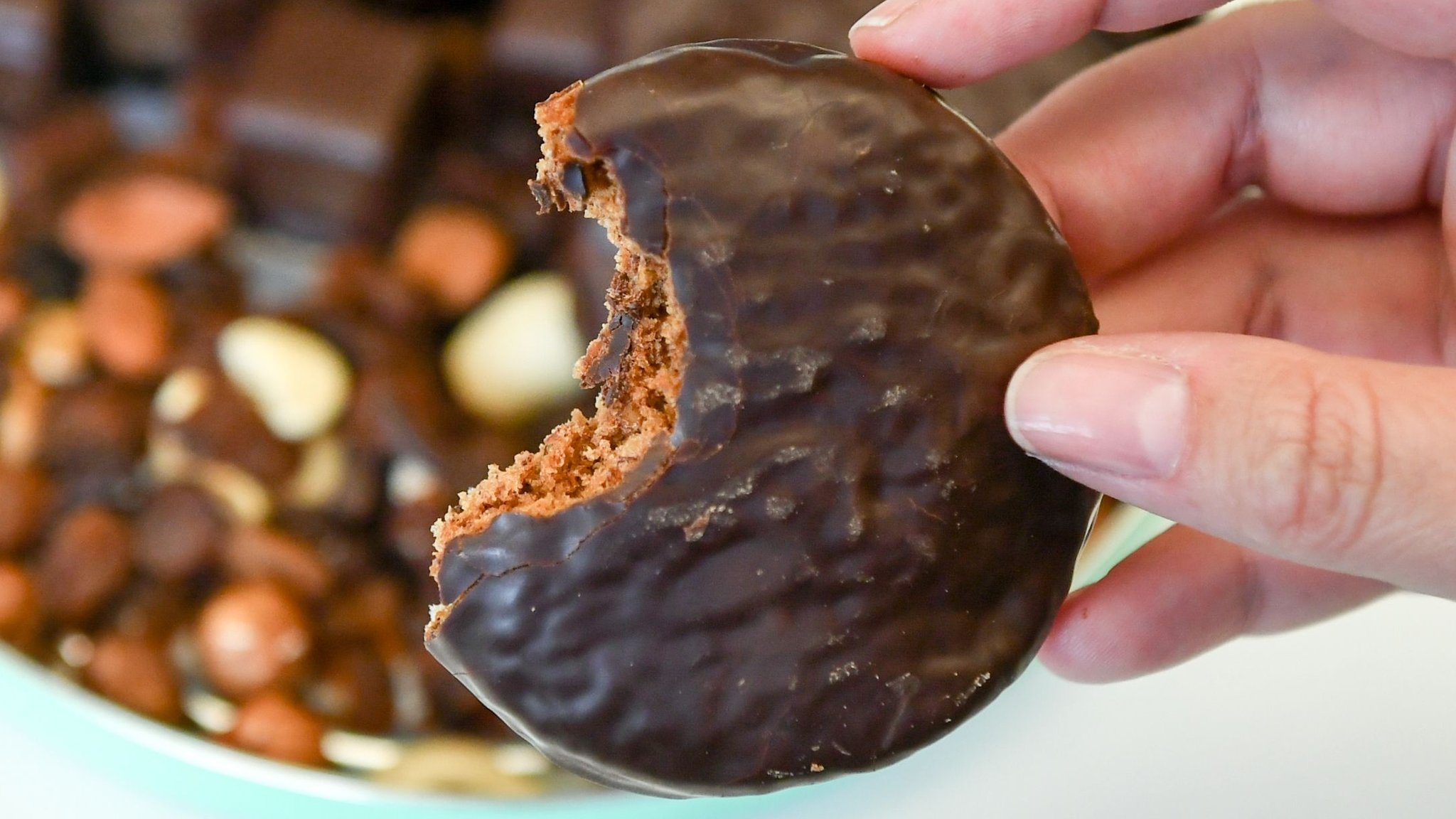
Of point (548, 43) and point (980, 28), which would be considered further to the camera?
point (548, 43)

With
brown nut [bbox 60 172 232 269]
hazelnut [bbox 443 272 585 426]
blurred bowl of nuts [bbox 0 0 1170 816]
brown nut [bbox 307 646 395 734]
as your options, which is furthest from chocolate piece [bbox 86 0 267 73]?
brown nut [bbox 307 646 395 734]

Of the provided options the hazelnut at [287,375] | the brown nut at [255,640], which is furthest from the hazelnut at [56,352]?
the brown nut at [255,640]

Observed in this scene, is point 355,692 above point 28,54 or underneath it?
underneath

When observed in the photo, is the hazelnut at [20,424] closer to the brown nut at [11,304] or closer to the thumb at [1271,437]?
the brown nut at [11,304]

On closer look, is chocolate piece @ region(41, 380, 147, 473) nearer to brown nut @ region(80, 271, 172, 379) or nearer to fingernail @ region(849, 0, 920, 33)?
brown nut @ region(80, 271, 172, 379)

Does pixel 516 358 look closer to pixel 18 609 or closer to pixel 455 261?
pixel 455 261

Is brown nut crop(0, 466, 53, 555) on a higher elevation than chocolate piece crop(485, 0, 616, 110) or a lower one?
lower

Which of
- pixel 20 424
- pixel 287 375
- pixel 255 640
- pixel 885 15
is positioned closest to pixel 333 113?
pixel 287 375
